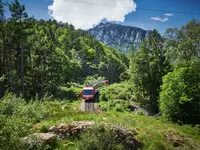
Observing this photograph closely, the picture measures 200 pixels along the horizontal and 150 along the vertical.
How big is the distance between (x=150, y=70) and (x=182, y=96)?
38.8 ft

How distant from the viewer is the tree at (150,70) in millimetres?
34875

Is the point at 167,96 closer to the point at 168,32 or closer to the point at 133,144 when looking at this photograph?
the point at 133,144

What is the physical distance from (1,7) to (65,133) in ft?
64.8

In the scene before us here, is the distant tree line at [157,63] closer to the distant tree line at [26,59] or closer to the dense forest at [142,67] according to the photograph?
the dense forest at [142,67]

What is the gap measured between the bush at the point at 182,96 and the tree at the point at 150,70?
29.5 feet

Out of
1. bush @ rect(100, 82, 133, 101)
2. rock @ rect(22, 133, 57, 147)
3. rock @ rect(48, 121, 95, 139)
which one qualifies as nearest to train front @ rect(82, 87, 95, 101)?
bush @ rect(100, 82, 133, 101)

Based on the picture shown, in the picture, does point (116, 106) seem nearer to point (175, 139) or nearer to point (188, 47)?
point (175, 139)

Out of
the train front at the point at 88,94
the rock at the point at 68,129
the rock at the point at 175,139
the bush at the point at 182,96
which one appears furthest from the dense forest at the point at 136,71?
the rock at the point at 175,139

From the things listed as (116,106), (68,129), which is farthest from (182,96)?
(68,129)

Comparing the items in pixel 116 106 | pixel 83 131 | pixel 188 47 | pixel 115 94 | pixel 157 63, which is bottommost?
pixel 116 106

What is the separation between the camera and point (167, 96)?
985 inches

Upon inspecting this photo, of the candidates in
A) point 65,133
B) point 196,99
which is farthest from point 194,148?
point 196,99

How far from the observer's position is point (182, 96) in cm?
2395

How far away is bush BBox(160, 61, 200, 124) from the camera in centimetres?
2447
